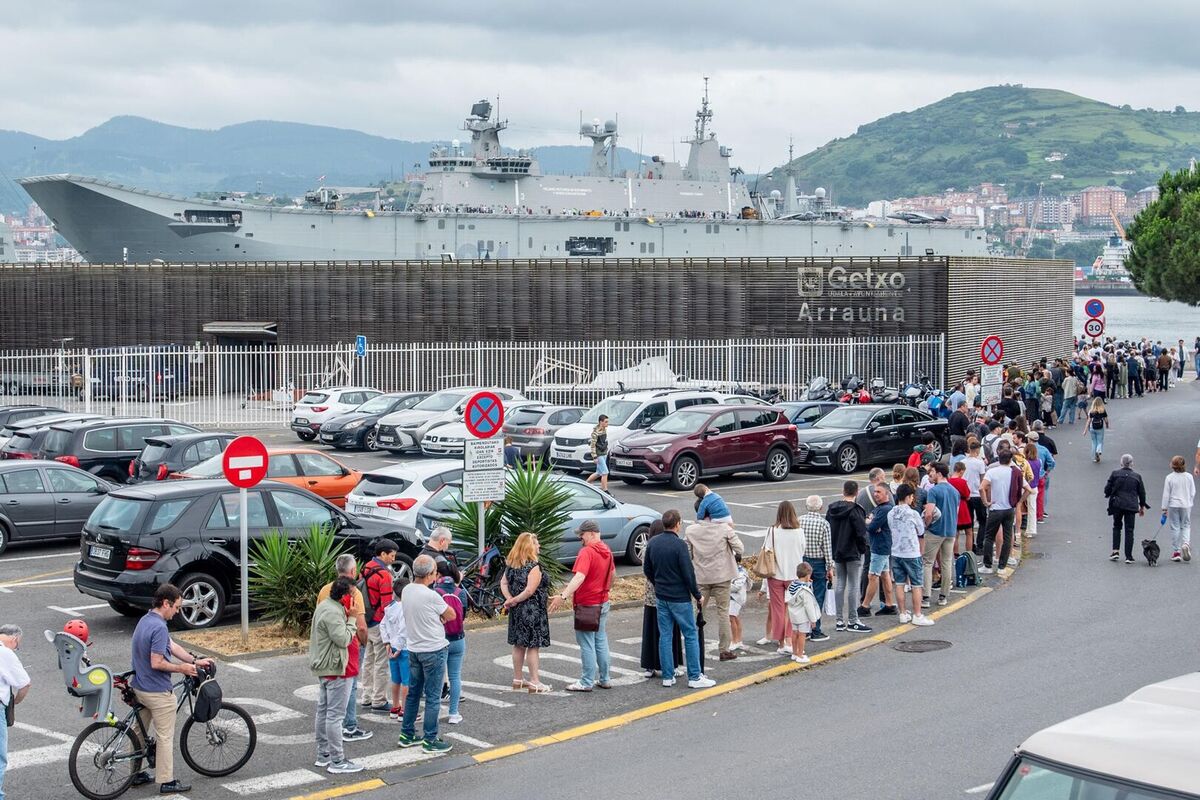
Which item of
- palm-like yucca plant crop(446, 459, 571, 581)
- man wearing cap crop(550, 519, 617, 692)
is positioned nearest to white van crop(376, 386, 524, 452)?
palm-like yucca plant crop(446, 459, 571, 581)

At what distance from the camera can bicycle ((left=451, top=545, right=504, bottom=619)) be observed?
1472cm

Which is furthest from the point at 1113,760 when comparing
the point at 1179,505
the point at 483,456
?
the point at 1179,505

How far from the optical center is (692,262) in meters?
45.3

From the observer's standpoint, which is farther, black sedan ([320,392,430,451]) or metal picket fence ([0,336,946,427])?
metal picket fence ([0,336,946,427])

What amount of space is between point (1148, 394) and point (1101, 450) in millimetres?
18115

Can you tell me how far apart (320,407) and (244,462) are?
20433 millimetres

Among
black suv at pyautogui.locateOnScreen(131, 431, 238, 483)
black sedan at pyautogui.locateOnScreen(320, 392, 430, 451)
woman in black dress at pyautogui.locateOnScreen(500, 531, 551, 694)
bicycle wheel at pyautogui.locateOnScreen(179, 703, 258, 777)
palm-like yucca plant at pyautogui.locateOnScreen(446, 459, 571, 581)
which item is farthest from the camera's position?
black sedan at pyautogui.locateOnScreen(320, 392, 430, 451)

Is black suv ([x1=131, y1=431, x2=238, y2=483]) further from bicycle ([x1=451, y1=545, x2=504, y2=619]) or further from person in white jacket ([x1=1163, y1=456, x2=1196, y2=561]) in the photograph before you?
person in white jacket ([x1=1163, y1=456, x2=1196, y2=561])

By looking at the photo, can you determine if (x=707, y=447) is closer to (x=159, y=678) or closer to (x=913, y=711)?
(x=913, y=711)

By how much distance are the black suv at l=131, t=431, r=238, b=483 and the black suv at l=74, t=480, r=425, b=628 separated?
21.6 feet

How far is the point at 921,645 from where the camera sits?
1363 cm

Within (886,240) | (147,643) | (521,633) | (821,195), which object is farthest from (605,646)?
(821,195)

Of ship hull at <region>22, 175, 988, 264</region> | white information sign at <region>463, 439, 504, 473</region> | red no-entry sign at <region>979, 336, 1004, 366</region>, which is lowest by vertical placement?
white information sign at <region>463, 439, 504, 473</region>

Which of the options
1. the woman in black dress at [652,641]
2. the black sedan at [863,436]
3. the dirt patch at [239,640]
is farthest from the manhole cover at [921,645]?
the black sedan at [863,436]
